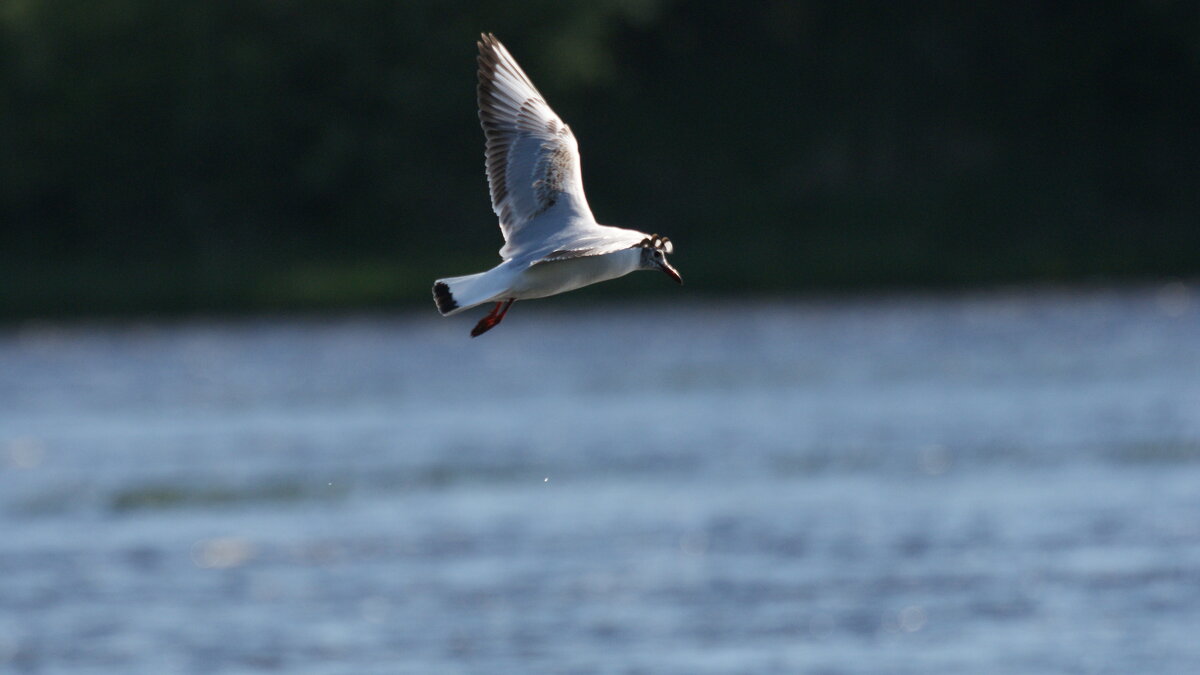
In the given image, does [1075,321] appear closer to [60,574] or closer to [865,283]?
[865,283]

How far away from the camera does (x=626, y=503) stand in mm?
30141

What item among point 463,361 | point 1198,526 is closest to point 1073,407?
point 1198,526

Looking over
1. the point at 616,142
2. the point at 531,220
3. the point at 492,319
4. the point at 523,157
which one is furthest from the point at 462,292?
the point at 616,142

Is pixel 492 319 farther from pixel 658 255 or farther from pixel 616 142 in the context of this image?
pixel 616 142

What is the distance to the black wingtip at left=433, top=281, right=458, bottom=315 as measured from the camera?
8453mm

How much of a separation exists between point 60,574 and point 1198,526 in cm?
1378

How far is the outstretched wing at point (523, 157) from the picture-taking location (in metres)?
9.53

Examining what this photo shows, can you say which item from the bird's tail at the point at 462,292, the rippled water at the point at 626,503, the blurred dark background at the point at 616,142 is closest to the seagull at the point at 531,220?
the bird's tail at the point at 462,292

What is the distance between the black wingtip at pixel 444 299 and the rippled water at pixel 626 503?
13256mm

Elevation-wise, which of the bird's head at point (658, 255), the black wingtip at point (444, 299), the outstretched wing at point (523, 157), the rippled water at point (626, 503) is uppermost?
the outstretched wing at point (523, 157)

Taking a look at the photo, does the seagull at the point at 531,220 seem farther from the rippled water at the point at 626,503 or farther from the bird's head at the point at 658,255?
the rippled water at the point at 626,503

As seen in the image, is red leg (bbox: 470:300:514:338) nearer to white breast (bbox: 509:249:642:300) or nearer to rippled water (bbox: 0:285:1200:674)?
white breast (bbox: 509:249:642:300)

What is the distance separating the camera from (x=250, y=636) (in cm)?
2423

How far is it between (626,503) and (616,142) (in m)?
30.5
